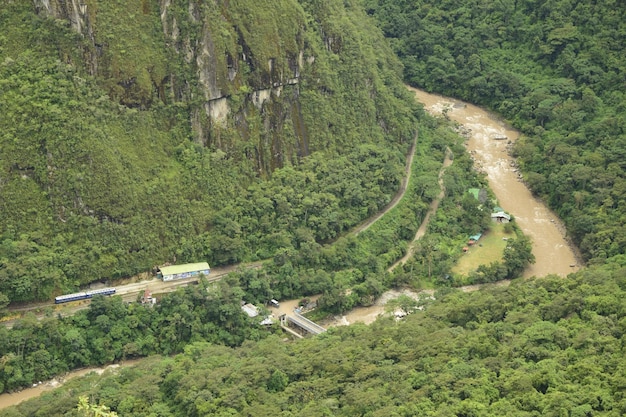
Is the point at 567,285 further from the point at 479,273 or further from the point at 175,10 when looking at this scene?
the point at 175,10

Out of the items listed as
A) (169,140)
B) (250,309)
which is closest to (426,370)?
(250,309)

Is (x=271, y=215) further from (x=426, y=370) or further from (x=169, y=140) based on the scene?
(x=426, y=370)

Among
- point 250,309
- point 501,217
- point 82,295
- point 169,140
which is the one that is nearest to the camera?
point 82,295

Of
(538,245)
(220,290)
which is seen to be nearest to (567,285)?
(538,245)

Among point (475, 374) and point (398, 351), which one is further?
point (398, 351)

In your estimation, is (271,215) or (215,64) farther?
(271,215)

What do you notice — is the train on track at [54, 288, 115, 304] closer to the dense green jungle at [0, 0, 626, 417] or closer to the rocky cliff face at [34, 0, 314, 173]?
the dense green jungle at [0, 0, 626, 417]
